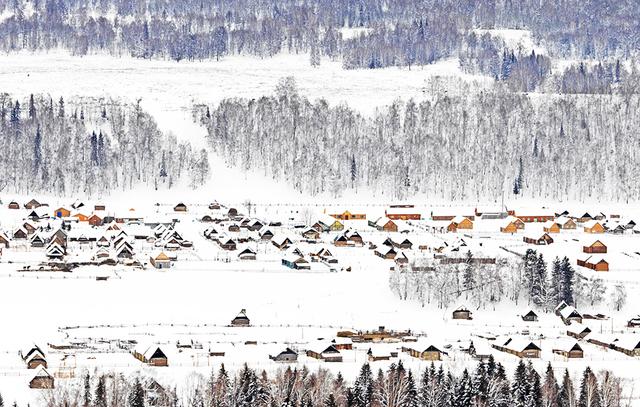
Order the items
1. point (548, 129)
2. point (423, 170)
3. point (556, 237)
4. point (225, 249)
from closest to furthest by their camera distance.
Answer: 1. point (225, 249)
2. point (556, 237)
3. point (423, 170)
4. point (548, 129)

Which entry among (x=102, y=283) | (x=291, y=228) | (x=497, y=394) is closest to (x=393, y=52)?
(x=291, y=228)

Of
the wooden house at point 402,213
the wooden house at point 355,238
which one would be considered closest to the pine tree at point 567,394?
the wooden house at point 355,238

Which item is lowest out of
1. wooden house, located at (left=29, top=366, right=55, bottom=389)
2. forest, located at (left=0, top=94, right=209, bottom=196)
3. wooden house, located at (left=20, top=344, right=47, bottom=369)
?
wooden house, located at (left=29, top=366, right=55, bottom=389)

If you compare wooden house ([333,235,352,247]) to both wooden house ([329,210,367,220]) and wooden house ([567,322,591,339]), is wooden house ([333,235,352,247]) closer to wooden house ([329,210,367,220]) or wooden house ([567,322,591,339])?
wooden house ([329,210,367,220])

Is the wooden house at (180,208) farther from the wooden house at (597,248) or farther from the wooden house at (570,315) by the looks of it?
the wooden house at (570,315)

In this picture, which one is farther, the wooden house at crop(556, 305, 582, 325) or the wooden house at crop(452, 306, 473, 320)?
the wooden house at crop(556, 305, 582, 325)

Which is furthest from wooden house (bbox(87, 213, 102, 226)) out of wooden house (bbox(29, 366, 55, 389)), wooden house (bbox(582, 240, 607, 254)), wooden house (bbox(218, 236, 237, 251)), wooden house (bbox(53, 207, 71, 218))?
wooden house (bbox(29, 366, 55, 389))

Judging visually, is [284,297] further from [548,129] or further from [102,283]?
[548,129]
